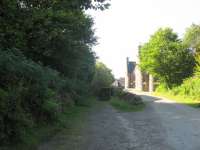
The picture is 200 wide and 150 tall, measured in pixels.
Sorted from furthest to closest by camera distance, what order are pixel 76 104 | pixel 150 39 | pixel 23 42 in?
1. pixel 150 39
2. pixel 76 104
3. pixel 23 42

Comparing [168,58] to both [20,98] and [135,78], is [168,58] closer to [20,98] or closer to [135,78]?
[135,78]

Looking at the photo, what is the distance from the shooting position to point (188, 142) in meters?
10.7

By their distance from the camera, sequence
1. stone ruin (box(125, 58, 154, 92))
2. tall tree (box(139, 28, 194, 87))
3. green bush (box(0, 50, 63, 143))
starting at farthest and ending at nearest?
stone ruin (box(125, 58, 154, 92)), tall tree (box(139, 28, 194, 87)), green bush (box(0, 50, 63, 143))

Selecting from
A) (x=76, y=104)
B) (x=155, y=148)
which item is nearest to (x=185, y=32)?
(x=76, y=104)

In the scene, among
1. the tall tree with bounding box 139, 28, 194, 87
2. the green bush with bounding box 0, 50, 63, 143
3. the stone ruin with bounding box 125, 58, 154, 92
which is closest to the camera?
the green bush with bounding box 0, 50, 63, 143

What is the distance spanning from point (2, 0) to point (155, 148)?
22.7 feet

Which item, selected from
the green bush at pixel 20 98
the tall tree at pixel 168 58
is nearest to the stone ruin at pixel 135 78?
the tall tree at pixel 168 58

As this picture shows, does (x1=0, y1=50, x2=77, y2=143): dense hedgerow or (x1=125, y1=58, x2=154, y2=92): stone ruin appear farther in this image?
(x1=125, y1=58, x2=154, y2=92): stone ruin

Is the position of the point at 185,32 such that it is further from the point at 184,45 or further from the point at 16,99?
the point at 16,99

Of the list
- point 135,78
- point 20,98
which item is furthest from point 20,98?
point 135,78

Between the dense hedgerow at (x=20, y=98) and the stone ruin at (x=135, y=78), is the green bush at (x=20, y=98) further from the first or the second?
the stone ruin at (x=135, y=78)

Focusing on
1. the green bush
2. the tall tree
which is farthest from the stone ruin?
the green bush

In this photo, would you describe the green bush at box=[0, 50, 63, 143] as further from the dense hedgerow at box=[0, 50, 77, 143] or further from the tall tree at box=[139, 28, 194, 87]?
the tall tree at box=[139, 28, 194, 87]

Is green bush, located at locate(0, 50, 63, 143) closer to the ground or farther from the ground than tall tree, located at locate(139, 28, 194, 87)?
closer to the ground
